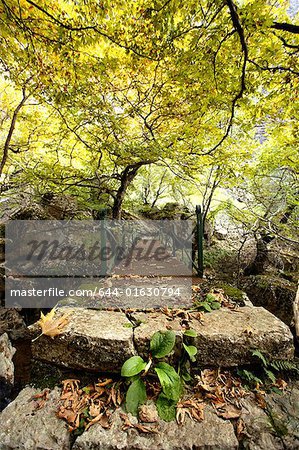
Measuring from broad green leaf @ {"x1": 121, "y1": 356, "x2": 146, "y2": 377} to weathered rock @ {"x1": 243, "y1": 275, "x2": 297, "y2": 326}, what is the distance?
11.0ft

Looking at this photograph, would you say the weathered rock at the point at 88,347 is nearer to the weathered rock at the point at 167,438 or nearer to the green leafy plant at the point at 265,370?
the weathered rock at the point at 167,438

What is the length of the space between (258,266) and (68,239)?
5602 millimetres

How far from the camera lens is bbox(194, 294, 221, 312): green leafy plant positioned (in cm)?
297

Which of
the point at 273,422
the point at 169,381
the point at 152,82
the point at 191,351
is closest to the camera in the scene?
the point at 273,422

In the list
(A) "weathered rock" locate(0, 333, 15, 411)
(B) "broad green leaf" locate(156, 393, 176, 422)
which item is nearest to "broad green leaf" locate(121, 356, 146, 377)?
(B) "broad green leaf" locate(156, 393, 176, 422)

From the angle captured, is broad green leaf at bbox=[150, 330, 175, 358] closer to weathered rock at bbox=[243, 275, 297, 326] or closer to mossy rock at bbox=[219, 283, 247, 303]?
mossy rock at bbox=[219, 283, 247, 303]

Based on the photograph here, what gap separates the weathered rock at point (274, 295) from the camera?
425 centimetres

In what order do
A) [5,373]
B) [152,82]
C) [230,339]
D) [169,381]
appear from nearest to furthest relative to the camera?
[169,381], [230,339], [5,373], [152,82]

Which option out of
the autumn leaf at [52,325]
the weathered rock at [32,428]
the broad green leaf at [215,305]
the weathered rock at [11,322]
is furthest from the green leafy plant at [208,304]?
the weathered rock at [11,322]

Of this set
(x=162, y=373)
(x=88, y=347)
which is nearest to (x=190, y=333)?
(x=162, y=373)

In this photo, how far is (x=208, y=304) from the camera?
10.0ft

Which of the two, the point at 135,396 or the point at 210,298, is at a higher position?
the point at 210,298

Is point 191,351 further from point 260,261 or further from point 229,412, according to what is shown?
point 260,261

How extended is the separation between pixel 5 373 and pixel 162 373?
2.64 meters
